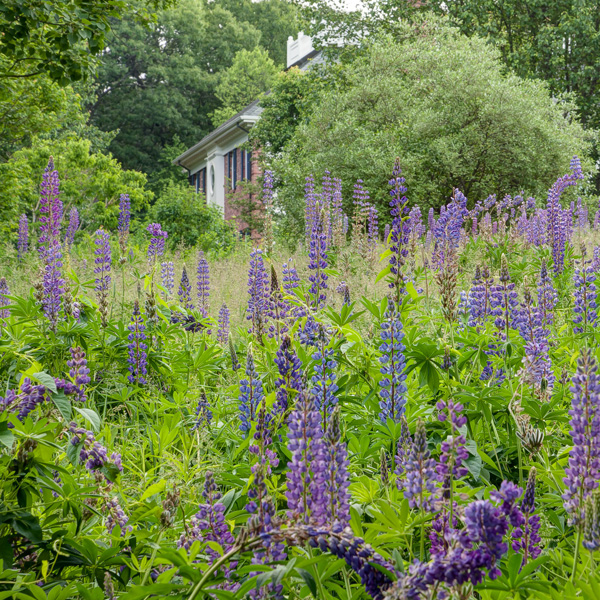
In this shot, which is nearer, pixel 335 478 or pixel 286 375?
pixel 335 478

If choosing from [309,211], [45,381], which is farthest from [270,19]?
[45,381]

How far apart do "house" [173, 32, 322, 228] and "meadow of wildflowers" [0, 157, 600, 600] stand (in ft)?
82.4

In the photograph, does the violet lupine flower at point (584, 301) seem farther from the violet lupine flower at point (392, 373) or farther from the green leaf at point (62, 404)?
the green leaf at point (62, 404)

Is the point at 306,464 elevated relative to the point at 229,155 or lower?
lower

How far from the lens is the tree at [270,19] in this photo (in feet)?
172

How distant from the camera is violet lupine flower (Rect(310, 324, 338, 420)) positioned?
1.92 meters

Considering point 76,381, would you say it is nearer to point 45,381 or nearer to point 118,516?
point 45,381

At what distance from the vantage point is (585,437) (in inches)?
50.5

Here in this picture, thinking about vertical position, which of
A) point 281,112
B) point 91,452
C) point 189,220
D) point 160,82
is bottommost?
point 91,452

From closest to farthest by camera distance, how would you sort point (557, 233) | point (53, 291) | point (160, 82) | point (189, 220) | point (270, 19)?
point (53, 291)
point (557, 233)
point (189, 220)
point (160, 82)
point (270, 19)

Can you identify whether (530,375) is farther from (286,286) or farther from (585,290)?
(286,286)

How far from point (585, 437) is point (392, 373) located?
3.15ft

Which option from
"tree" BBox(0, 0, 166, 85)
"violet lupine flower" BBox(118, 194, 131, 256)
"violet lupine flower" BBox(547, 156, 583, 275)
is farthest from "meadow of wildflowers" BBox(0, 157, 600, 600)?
"tree" BBox(0, 0, 166, 85)

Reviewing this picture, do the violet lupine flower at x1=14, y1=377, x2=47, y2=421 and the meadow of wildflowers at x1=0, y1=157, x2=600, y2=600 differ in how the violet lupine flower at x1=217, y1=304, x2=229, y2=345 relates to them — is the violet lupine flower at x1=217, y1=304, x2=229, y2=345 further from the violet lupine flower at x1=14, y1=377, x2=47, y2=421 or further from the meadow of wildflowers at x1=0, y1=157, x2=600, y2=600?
the violet lupine flower at x1=14, y1=377, x2=47, y2=421
